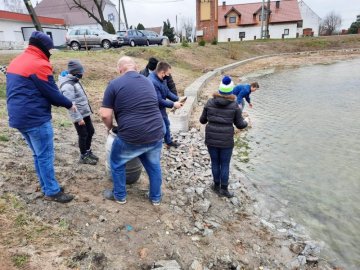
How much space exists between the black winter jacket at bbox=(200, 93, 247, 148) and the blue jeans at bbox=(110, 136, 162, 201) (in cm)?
107

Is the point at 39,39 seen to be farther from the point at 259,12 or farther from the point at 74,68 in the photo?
the point at 259,12

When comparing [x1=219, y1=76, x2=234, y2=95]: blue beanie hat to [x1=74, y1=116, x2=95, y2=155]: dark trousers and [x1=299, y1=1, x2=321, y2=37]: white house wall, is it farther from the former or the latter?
[x1=299, y1=1, x2=321, y2=37]: white house wall

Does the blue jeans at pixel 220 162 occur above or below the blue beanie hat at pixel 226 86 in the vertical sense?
below

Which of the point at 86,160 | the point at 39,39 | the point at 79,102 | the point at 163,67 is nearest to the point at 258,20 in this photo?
the point at 163,67

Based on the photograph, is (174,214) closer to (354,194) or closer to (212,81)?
(354,194)

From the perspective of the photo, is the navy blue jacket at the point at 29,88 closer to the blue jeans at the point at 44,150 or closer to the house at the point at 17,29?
the blue jeans at the point at 44,150

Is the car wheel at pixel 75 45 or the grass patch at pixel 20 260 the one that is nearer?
the grass patch at pixel 20 260

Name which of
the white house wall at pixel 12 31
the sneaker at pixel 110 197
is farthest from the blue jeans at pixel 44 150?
the white house wall at pixel 12 31

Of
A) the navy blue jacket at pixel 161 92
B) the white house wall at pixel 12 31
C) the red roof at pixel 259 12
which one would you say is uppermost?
the red roof at pixel 259 12

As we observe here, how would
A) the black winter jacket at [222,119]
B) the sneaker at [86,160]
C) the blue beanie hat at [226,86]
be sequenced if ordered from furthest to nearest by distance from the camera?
the sneaker at [86,160], the black winter jacket at [222,119], the blue beanie hat at [226,86]

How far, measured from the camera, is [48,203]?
3.78 metres

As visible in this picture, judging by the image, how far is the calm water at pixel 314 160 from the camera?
4672 mm

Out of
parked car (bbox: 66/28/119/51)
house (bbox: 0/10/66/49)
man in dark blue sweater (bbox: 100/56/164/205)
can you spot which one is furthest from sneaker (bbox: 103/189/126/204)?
house (bbox: 0/10/66/49)

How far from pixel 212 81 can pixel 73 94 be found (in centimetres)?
1303
